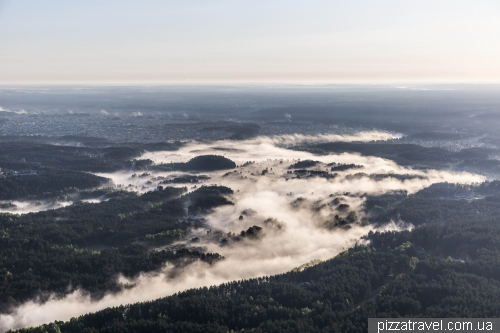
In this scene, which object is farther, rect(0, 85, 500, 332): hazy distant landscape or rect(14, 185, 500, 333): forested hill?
rect(0, 85, 500, 332): hazy distant landscape

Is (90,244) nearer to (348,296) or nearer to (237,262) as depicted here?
(237,262)

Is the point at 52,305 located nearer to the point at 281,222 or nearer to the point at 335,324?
the point at 335,324

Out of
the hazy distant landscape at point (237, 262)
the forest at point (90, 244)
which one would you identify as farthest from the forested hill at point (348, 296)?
the forest at point (90, 244)

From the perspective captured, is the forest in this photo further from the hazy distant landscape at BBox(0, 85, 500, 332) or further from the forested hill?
the forested hill

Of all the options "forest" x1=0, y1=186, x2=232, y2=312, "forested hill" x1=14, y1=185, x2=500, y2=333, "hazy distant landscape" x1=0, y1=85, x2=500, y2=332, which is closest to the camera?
"forested hill" x1=14, y1=185, x2=500, y2=333

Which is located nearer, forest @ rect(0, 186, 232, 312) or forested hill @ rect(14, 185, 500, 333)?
forested hill @ rect(14, 185, 500, 333)

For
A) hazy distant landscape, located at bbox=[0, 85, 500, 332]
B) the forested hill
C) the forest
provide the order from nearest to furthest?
the forested hill → hazy distant landscape, located at bbox=[0, 85, 500, 332] → the forest

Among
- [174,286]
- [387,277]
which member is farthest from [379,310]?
[174,286]

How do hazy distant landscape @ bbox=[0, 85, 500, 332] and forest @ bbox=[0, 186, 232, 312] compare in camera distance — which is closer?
hazy distant landscape @ bbox=[0, 85, 500, 332]

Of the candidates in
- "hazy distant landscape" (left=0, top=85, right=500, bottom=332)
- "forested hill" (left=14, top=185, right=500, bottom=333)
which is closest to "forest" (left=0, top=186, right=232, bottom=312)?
"hazy distant landscape" (left=0, top=85, right=500, bottom=332)
